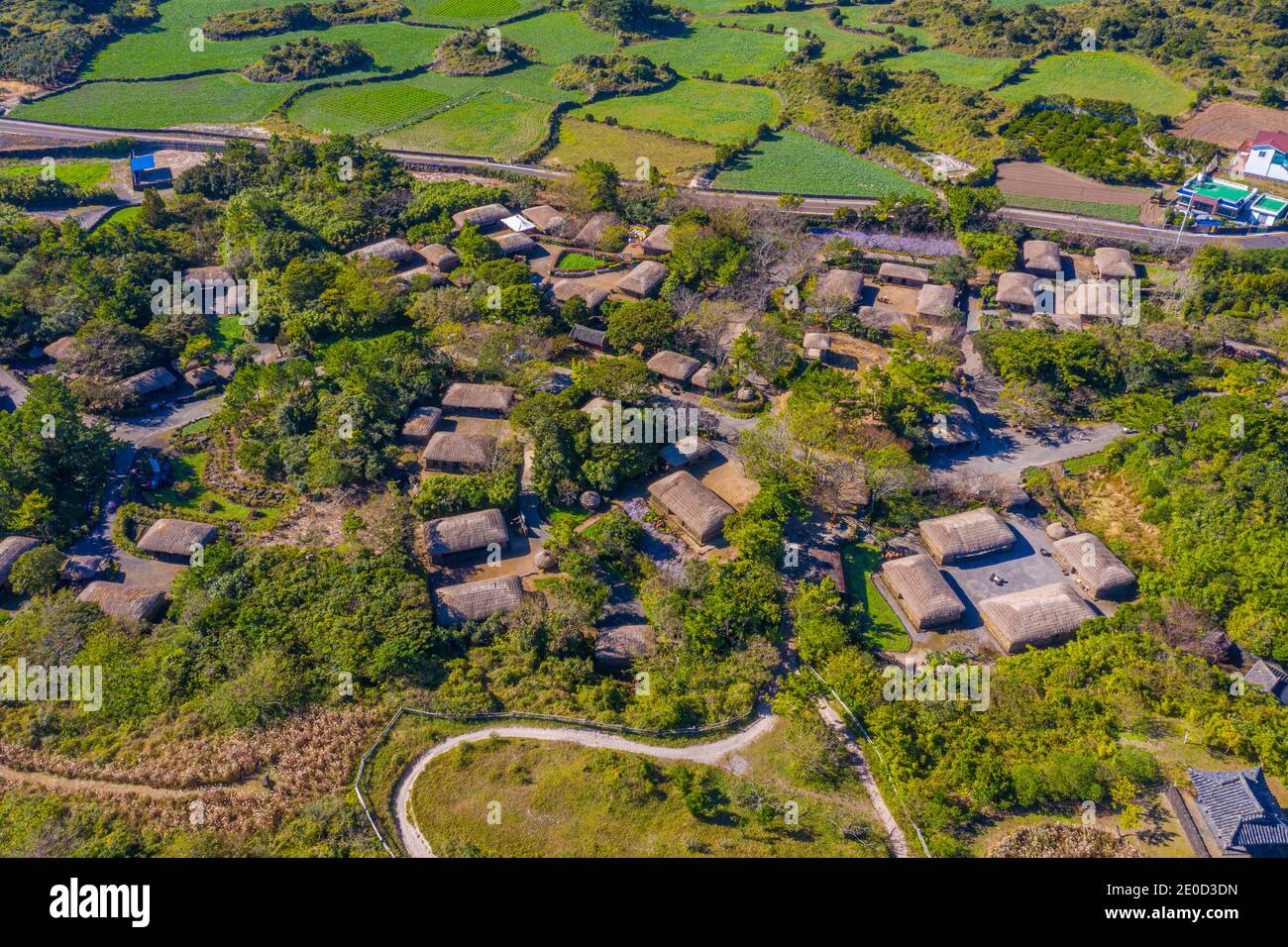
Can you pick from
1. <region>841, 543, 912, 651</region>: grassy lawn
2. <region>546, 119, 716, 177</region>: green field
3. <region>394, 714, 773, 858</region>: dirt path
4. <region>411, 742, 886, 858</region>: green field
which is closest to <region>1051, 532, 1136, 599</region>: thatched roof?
<region>841, 543, 912, 651</region>: grassy lawn

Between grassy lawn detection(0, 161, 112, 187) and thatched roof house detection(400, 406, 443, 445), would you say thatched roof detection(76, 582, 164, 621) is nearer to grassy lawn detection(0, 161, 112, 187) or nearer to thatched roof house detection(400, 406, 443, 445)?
thatched roof house detection(400, 406, 443, 445)

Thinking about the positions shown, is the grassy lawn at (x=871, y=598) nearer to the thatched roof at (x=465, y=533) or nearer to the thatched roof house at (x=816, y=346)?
the thatched roof house at (x=816, y=346)

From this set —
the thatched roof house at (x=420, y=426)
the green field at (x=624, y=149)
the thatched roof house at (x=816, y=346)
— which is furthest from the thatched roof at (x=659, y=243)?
the thatched roof house at (x=420, y=426)

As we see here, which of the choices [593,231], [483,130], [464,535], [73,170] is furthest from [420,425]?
[73,170]

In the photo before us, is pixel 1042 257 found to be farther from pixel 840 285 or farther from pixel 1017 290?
pixel 840 285

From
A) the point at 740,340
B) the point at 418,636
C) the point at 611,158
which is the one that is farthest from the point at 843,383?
the point at 611,158

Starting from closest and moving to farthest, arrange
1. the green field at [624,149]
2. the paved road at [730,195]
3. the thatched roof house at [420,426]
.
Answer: the thatched roof house at [420,426] < the paved road at [730,195] < the green field at [624,149]
